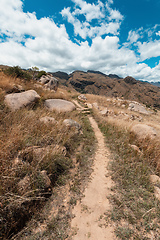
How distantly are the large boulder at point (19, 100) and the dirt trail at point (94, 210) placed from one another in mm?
4690

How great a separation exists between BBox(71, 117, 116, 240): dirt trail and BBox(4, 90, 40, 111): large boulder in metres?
4.69

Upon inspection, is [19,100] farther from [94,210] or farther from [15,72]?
[94,210]

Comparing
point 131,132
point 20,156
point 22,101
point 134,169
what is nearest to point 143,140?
point 131,132

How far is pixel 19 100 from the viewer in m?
5.39

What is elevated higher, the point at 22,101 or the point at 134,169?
the point at 22,101

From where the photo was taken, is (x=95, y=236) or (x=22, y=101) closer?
(x=95, y=236)

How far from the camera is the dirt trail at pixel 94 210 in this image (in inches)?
81.7

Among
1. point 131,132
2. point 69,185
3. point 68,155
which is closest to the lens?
point 69,185

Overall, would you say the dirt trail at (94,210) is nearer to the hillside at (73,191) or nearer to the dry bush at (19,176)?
the hillside at (73,191)

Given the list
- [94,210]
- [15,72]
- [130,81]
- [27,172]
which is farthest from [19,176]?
[130,81]

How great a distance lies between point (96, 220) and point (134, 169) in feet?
6.96

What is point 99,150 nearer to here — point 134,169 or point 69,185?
point 134,169

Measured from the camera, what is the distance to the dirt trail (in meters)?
2.08

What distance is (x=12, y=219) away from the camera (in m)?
1.90
